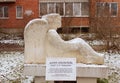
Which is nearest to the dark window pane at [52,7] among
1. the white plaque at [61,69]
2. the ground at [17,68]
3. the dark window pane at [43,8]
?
the dark window pane at [43,8]

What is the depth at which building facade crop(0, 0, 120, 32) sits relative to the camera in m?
29.8

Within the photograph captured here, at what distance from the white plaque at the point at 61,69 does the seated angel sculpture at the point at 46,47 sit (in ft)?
1.31

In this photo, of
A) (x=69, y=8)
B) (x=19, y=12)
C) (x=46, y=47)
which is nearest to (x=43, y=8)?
(x=19, y=12)

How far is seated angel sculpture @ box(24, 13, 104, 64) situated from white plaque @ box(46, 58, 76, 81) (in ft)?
1.31

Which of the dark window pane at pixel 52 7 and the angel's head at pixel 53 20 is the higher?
the dark window pane at pixel 52 7

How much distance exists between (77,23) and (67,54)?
73.8 feet

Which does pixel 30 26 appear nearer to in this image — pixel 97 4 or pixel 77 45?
pixel 77 45

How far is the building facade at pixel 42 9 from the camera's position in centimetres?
2981

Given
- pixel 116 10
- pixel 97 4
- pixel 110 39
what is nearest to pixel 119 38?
pixel 110 39

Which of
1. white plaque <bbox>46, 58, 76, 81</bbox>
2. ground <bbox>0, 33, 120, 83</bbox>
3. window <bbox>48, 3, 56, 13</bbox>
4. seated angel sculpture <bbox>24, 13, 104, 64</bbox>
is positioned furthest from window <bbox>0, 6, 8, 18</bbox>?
white plaque <bbox>46, 58, 76, 81</bbox>

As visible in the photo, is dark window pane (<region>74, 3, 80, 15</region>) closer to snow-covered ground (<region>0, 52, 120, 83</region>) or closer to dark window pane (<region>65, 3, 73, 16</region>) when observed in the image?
dark window pane (<region>65, 3, 73, 16</region>)

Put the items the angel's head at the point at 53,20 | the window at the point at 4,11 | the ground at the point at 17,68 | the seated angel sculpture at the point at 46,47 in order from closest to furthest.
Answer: the seated angel sculpture at the point at 46,47 < the angel's head at the point at 53,20 < the ground at the point at 17,68 < the window at the point at 4,11

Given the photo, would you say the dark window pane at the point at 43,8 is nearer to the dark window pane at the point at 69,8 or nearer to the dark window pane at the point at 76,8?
the dark window pane at the point at 69,8

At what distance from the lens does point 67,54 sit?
24.5 feet
